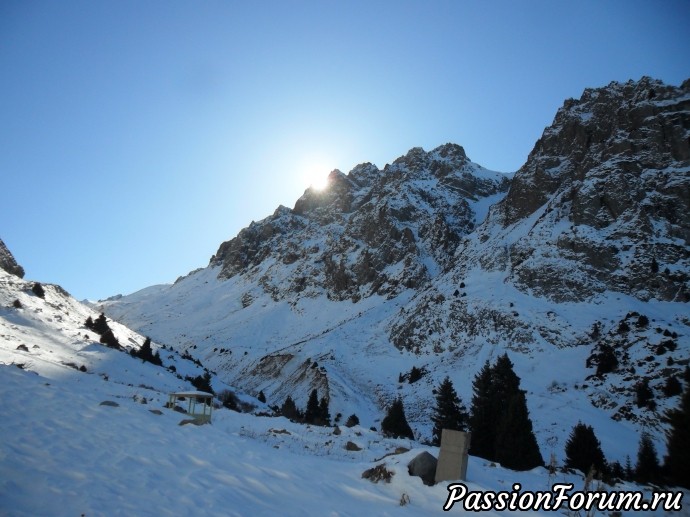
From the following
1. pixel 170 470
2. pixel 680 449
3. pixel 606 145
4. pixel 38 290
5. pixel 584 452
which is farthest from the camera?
pixel 606 145

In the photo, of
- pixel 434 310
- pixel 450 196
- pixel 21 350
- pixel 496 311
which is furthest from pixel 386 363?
pixel 450 196

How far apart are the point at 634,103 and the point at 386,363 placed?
59171mm

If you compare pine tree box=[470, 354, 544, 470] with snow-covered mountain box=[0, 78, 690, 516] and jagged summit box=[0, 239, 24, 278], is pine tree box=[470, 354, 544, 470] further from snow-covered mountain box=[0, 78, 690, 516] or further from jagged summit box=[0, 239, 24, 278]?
jagged summit box=[0, 239, 24, 278]

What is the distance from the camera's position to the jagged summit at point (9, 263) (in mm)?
57344

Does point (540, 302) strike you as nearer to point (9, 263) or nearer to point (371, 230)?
point (9, 263)

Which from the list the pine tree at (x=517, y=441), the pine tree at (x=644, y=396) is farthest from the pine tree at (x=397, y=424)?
the pine tree at (x=644, y=396)

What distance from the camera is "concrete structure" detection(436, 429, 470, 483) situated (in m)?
11.6

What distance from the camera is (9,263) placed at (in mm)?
58406

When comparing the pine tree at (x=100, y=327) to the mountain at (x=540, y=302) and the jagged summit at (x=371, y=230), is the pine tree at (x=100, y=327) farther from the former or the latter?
the jagged summit at (x=371, y=230)

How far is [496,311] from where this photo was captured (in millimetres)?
58625

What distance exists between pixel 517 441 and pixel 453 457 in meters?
14.9

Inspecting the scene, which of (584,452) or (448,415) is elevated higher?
(584,452)

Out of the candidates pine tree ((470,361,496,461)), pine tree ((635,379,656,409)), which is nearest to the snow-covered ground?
pine tree ((470,361,496,461))

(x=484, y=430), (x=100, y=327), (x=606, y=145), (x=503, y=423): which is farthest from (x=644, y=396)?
(x=100, y=327)
